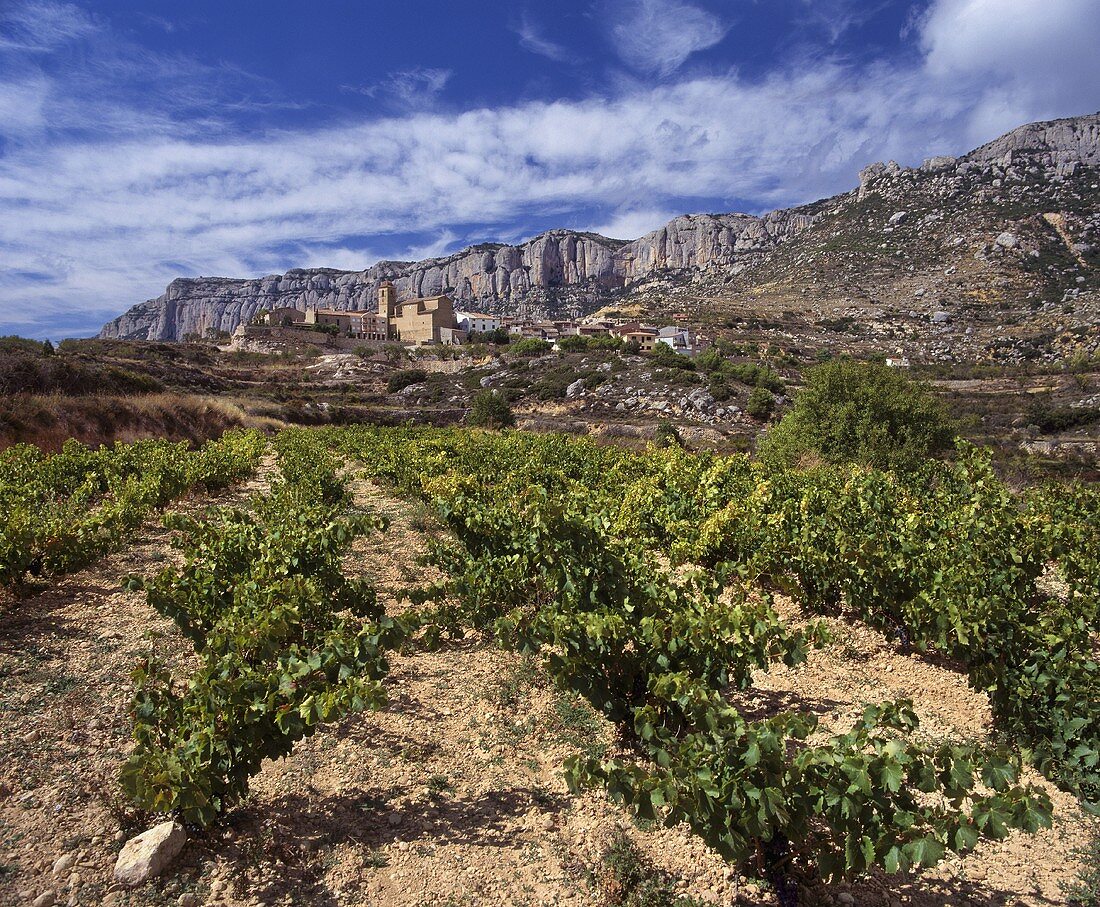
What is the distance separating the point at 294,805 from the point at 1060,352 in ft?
223

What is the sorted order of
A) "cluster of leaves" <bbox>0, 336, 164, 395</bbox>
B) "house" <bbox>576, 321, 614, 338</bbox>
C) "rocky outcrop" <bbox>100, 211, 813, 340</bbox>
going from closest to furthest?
"cluster of leaves" <bbox>0, 336, 164, 395</bbox>
"house" <bbox>576, 321, 614, 338</bbox>
"rocky outcrop" <bbox>100, 211, 813, 340</bbox>

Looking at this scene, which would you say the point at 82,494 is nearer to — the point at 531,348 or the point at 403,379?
the point at 403,379

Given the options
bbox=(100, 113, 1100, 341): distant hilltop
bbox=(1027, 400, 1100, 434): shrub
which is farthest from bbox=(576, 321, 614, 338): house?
bbox=(1027, 400, 1100, 434): shrub

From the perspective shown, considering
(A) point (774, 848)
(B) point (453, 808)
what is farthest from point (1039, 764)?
(B) point (453, 808)

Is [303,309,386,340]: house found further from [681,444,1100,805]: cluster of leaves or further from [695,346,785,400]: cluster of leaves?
[681,444,1100,805]: cluster of leaves

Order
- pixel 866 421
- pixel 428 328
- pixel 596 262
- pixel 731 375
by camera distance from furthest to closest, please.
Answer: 1. pixel 596 262
2. pixel 428 328
3. pixel 731 375
4. pixel 866 421

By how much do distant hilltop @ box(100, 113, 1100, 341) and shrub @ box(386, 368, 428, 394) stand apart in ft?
203

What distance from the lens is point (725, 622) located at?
3.50 metres

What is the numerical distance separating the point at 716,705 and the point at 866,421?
1479 cm

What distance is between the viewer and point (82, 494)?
9.01m

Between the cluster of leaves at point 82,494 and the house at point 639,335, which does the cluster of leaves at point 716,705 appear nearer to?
the cluster of leaves at point 82,494

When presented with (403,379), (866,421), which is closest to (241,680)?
(866,421)

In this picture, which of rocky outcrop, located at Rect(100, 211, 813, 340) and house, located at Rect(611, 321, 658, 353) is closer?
house, located at Rect(611, 321, 658, 353)

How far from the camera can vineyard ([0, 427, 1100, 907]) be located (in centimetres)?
251
